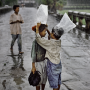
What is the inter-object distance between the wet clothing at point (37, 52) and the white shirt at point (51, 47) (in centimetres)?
10

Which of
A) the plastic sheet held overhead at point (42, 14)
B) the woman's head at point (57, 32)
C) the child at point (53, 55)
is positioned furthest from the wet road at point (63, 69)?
the plastic sheet held overhead at point (42, 14)

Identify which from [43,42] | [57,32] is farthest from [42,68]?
[57,32]

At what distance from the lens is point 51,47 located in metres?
2.99

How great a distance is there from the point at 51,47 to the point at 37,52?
26 cm

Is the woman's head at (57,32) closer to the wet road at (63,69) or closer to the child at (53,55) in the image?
the child at (53,55)

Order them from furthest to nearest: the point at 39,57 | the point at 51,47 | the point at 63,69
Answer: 1. the point at 63,69
2. the point at 39,57
3. the point at 51,47

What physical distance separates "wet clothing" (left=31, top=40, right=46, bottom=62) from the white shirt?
101 mm

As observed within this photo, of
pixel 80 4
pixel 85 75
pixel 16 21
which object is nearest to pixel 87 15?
pixel 16 21

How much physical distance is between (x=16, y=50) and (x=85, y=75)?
10.4 feet

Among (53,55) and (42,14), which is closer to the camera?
(42,14)

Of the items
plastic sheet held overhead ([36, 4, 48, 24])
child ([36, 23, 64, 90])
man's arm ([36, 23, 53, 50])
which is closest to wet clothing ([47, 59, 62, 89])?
child ([36, 23, 64, 90])

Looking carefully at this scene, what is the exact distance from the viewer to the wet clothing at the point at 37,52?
304cm

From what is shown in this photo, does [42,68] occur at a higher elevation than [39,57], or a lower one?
lower

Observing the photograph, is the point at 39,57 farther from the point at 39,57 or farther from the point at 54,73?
the point at 54,73
